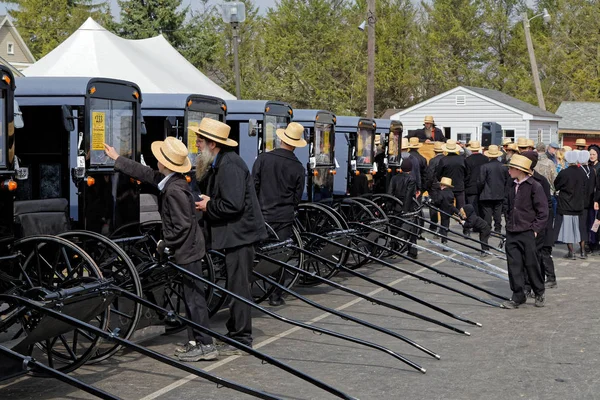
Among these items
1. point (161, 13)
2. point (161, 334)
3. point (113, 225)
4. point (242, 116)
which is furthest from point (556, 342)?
point (161, 13)

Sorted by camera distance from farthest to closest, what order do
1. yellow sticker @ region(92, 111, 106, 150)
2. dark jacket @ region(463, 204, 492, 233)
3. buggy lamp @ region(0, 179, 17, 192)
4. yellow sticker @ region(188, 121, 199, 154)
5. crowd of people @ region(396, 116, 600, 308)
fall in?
dark jacket @ region(463, 204, 492, 233) < crowd of people @ region(396, 116, 600, 308) < yellow sticker @ region(188, 121, 199, 154) < yellow sticker @ region(92, 111, 106, 150) < buggy lamp @ region(0, 179, 17, 192)

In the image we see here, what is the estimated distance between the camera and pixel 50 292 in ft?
23.7

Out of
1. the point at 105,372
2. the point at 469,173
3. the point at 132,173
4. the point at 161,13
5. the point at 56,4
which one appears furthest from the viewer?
the point at 56,4

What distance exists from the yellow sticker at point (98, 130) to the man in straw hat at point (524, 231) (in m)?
4.99

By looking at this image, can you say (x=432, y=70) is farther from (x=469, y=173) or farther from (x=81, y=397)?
(x=81, y=397)

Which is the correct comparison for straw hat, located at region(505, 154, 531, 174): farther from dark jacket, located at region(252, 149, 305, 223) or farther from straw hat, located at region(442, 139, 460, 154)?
straw hat, located at region(442, 139, 460, 154)

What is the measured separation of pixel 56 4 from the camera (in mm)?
57781

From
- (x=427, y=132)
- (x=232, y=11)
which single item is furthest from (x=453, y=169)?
(x=232, y=11)

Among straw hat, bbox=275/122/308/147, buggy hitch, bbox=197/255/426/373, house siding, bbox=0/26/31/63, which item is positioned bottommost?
buggy hitch, bbox=197/255/426/373

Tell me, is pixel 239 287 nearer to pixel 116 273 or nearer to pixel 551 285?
pixel 116 273

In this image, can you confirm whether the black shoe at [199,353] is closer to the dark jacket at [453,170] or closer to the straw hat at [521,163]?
the straw hat at [521,163]

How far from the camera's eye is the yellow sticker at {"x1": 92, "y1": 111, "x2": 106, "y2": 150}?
964 centimetres

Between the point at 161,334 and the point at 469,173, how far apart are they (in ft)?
36.4

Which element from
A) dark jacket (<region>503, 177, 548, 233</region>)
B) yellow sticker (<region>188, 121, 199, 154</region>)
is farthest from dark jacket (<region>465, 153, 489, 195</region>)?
yellow sticker (<region>188, 121, 199, 154</region>)
